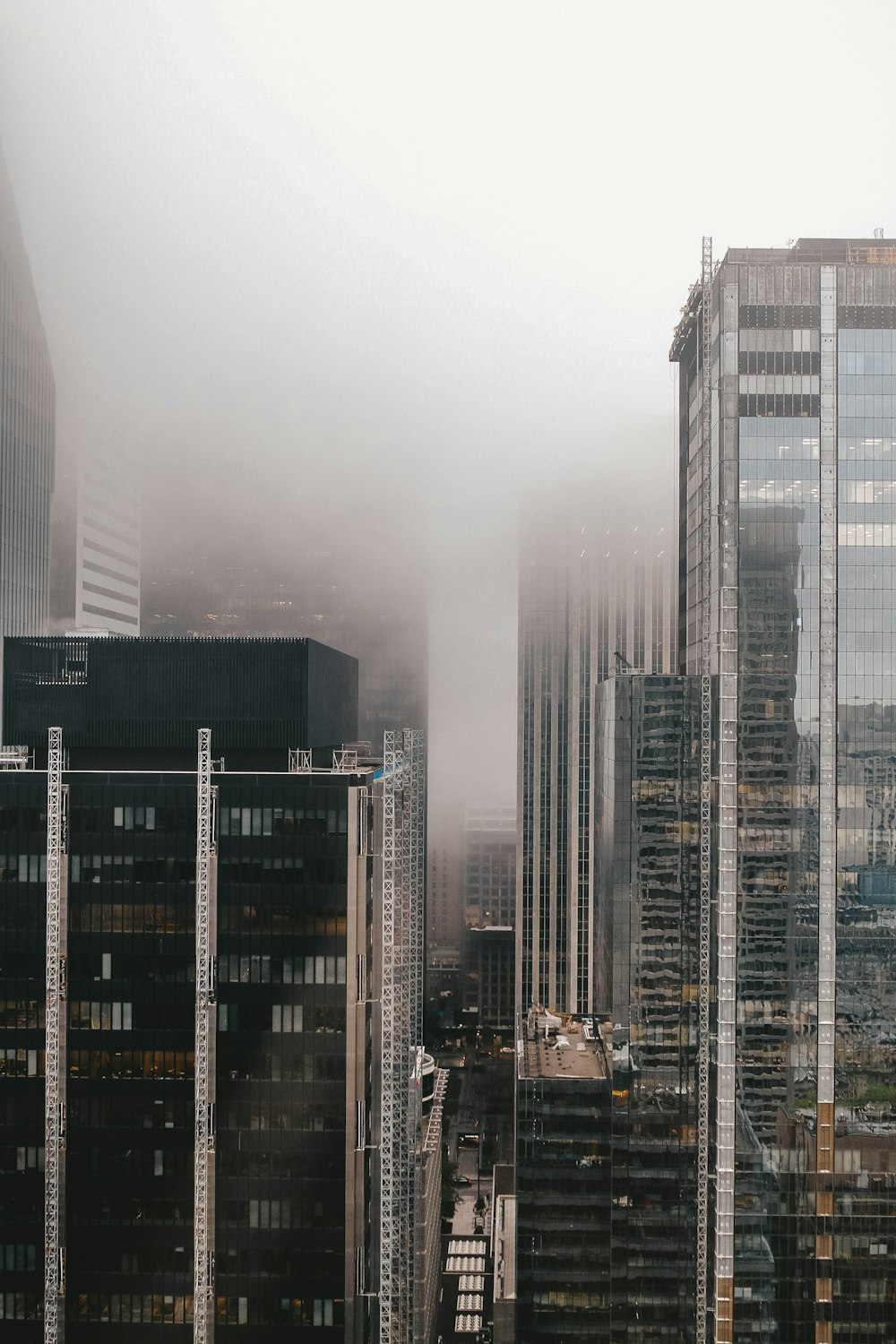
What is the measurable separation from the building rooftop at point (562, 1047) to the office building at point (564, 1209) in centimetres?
73

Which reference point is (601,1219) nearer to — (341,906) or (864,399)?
(341,906)

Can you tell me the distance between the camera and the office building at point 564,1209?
48.9 m

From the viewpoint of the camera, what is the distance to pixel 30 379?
51.4 metres

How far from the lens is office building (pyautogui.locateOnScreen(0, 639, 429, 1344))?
3647cm

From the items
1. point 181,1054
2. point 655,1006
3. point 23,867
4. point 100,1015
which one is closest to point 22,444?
point 23,867

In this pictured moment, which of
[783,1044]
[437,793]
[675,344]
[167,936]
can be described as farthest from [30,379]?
[783,1044]

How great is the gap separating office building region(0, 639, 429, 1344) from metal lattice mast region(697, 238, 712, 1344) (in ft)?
58.5

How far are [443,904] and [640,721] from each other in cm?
4720

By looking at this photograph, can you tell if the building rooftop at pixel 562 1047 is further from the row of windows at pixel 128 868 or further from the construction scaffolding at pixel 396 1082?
the row of windows at pixel 128 868

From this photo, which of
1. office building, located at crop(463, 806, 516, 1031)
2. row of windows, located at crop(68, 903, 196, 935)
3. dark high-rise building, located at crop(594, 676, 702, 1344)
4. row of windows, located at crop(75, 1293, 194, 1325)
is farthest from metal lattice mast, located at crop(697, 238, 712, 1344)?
office building, located at crop(463, 806, 516, 1031)

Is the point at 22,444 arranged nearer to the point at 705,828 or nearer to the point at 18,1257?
the point at 18,1257

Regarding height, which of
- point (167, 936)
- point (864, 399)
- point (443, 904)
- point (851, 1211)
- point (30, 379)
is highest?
point (30, 379)

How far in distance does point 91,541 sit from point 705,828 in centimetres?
3769

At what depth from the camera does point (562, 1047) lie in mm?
54250
